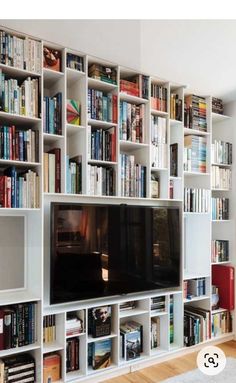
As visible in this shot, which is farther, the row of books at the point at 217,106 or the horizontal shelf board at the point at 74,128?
the row of books at the point at 217,106

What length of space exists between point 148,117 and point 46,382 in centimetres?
220

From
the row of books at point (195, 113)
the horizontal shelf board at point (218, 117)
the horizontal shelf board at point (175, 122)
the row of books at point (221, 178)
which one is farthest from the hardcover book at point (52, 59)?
the row of books at point (221, 178)

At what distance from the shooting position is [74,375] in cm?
256

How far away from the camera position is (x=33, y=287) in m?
2.50

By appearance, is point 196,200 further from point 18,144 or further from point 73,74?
point 18,144

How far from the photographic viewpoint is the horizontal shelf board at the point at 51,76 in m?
2.49

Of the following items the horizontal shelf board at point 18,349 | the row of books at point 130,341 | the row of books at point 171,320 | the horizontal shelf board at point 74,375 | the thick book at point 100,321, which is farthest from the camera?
the row of books at point 171,320

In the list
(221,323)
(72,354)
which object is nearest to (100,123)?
(72,354)

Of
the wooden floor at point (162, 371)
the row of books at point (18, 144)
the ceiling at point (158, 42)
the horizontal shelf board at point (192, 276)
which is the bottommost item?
the wooden floor at point (162, 371)

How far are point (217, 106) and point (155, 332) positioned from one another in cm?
232

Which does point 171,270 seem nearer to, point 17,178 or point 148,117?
point 148,117

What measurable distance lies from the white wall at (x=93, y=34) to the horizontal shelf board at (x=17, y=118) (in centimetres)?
56

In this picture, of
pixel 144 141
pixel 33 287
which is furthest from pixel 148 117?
pixel 33 287

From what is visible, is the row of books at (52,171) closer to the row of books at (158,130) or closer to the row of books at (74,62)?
the row of books at (74,62)
